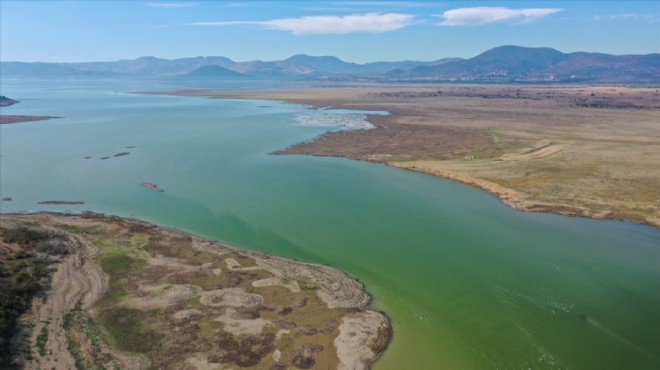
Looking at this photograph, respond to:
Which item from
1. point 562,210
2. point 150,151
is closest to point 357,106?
point 150,151

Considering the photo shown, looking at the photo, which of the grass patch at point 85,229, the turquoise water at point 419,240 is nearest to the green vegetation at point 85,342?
the grass patch at point 85,229

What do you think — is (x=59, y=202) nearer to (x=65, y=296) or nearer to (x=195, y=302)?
(x=65, y=296)

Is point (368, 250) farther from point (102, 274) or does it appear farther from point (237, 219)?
point (102, 274)

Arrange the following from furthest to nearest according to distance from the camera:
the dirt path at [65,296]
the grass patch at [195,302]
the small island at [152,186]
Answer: the small island at [152,186], the grass patch at [195,302], the dirt path at [65,296]

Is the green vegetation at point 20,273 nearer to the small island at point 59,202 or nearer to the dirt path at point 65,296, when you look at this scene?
the dirt path at point 65,296

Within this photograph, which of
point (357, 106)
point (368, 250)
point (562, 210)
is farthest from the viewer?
point (357, 106)

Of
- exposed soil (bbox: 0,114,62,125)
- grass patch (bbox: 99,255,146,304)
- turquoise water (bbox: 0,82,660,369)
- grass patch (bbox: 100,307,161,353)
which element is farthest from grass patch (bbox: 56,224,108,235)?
exposed soil (bbox: 0,114,62,125)
